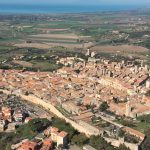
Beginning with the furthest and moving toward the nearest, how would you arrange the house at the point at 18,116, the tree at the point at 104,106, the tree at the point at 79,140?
the tree at the point at 104,106 < the house at the point at 18,116 < the tree at the point at 79,140

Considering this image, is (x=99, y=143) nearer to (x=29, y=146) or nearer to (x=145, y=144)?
(x=145, y=144)

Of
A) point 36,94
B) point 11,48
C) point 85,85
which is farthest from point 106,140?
point 11,48

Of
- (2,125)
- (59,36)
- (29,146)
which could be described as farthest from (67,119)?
(59,36)

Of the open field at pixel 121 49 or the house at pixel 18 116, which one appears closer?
the house at pixel 18 116

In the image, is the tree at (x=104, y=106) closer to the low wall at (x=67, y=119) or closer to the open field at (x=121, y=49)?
the low wall at (x=67, y=119)

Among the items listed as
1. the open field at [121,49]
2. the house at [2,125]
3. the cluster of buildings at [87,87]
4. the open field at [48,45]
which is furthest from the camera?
the open field at [48,45]

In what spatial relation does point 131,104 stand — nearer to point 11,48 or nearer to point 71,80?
point 71,80

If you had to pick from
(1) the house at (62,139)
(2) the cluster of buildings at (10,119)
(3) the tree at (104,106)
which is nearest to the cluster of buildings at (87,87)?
(1) the house at (62,139)

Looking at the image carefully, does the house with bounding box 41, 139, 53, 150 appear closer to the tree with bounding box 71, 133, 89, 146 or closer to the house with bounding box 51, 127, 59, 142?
the house with bounding box 51, 127, 59, 142
